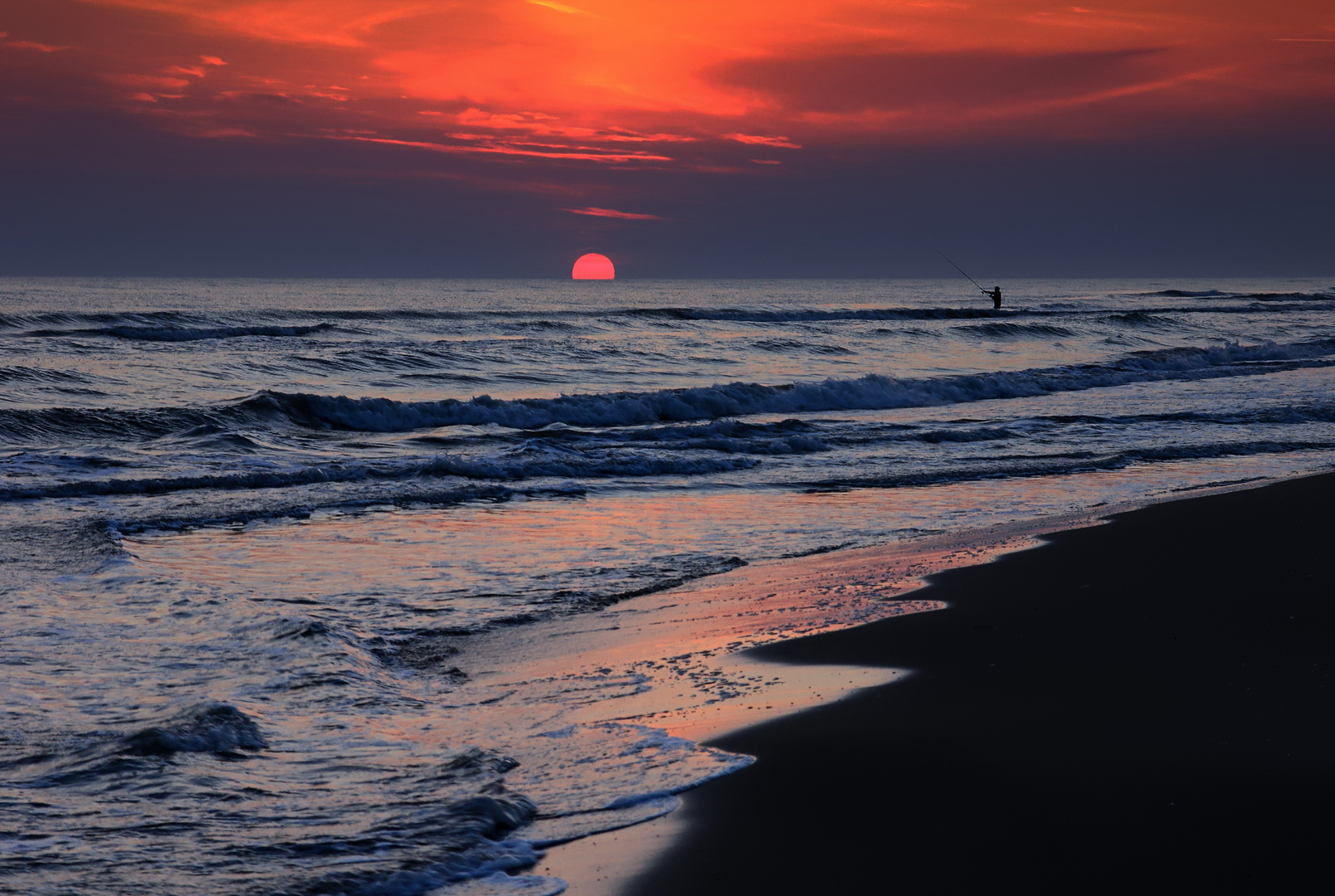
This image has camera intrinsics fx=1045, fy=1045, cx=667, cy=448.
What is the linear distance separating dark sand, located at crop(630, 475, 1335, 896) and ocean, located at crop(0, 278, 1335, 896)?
350 mm

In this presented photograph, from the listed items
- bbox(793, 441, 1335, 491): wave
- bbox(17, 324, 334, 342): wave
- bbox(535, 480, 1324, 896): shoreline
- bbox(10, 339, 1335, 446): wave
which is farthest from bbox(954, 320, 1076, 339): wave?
bbox(535, 480, 1324, 896): shoreline

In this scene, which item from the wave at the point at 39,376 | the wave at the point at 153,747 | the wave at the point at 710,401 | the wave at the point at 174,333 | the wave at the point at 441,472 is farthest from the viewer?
the wave at the point at 174,333

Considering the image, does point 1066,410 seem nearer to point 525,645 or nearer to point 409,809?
point 525,645

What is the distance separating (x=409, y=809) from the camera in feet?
10.8

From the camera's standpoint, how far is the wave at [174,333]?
2909 cm

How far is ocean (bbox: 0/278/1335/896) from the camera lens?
3.26m

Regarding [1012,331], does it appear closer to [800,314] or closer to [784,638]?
[800,314]

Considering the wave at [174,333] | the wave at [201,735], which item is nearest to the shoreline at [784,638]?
the wave at [201,735]

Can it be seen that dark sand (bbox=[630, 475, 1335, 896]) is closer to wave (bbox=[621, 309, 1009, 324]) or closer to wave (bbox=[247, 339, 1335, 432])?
wave (bbox=[247, 339, 1335, 432])

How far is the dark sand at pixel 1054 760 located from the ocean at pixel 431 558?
0.35m

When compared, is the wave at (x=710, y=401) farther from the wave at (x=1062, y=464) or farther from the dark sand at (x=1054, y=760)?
the dark sand at (x=1054, y=760)

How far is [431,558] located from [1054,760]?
16.1ft

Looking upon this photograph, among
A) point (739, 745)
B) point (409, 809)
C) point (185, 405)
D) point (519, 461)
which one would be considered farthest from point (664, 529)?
point (185, 405)

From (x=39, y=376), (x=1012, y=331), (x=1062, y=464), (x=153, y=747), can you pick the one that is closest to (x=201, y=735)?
(x=153, y=747)
